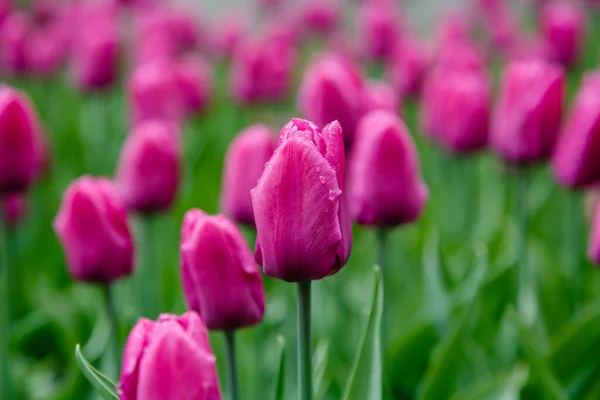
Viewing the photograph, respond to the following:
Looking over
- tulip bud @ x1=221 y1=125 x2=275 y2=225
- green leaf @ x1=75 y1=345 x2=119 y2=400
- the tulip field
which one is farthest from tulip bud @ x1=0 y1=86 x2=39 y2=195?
green leaf @ x1=75 y1=345 x2=119 y2=400

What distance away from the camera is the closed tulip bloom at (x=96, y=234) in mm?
1066

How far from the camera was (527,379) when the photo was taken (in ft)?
3.92

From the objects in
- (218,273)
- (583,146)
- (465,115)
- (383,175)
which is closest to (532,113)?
(583,146)

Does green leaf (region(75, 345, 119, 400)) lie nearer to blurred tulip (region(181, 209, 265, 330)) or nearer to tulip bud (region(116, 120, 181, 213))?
blurred tulip (region(181, 209, 265, 330))

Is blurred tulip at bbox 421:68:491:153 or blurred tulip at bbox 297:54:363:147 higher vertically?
blurred tulip at bbox 297:54:363:147

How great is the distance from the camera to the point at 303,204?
27.8 inches

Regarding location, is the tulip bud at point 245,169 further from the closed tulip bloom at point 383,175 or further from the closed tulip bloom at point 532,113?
the closed tulip bloom at point 532,113

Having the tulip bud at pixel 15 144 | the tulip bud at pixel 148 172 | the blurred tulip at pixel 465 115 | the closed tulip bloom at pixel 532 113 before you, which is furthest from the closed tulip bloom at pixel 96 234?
the blurred tulip at pixel 465 115

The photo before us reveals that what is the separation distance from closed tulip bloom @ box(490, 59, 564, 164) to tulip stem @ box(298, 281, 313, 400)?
747mm

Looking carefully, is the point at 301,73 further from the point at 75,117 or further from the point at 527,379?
the point at 527,379

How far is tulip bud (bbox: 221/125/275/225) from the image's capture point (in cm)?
120

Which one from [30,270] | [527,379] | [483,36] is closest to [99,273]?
[527,379]

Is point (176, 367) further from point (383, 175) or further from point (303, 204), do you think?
point (383, 175)

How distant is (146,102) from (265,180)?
1.28 metres
